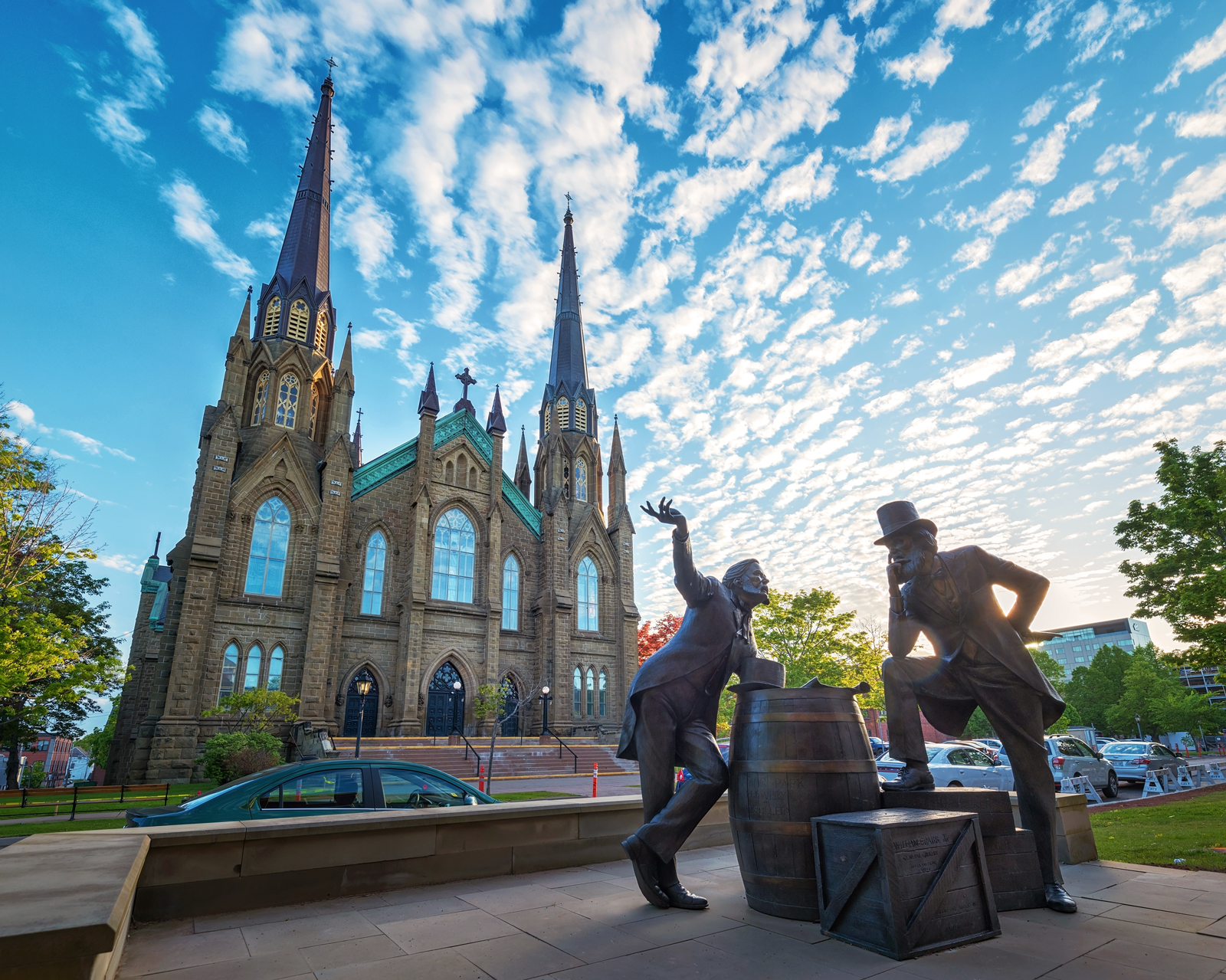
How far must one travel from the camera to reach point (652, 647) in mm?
54312

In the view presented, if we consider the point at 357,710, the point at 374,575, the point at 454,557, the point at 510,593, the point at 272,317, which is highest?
the point at 272,317

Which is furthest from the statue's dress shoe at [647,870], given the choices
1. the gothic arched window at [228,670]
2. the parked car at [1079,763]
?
the gothic arched window at [228,670]

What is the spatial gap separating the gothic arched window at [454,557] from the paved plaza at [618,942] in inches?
1074

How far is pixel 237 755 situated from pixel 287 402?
1683 centimetres

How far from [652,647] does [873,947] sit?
5183 centimetres

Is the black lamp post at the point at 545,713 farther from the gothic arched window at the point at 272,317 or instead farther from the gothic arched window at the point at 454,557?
the gothic arched window at the point at 272,317

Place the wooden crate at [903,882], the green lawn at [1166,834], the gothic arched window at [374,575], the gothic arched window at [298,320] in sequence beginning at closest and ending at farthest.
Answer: the wooden crate at [903,882] → the green lawn at [1166,834] → the gothic arched window at [374,575] → the gothic arched window at [298,320]

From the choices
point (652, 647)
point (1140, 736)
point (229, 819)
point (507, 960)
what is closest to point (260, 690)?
point (229, 819)

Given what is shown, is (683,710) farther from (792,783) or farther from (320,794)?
(320,794)

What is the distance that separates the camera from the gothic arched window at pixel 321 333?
1283 inches

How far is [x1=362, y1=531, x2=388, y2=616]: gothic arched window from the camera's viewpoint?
96.8ft

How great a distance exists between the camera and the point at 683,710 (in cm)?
495

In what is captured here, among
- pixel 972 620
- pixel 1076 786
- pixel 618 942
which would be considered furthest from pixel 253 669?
pixel 972 620

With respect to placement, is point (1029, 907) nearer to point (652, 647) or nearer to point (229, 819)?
point (229, 819)
